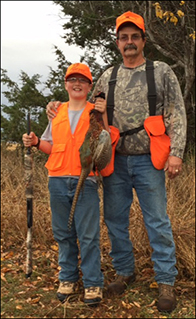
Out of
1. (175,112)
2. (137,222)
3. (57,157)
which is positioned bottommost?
(137,222)

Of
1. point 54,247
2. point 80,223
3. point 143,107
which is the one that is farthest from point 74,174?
point 54,247

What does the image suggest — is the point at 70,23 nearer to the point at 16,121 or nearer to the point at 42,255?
the point at 16,121

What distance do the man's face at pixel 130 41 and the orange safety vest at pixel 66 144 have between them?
2.18ft

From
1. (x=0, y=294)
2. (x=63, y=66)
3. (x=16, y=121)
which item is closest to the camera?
(x=0, y=294)

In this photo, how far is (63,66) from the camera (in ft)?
30.5

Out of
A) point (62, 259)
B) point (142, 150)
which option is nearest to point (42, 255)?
point (62, 259)

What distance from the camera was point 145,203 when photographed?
4.22m

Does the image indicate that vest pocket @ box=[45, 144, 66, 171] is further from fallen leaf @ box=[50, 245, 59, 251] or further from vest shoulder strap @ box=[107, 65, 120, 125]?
fallen leaf @ box=[50, 245, 59, 251]

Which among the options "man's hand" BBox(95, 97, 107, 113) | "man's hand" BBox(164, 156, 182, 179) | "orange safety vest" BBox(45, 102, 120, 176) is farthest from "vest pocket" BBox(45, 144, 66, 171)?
"man's hand" BBox(164, 156, 182, 179)

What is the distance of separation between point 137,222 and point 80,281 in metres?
1.07

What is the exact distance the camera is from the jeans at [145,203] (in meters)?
4.17

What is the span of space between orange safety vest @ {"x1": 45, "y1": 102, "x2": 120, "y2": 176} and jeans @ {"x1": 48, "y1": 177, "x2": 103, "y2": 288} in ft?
0.31

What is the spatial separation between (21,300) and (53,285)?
1.49 ft

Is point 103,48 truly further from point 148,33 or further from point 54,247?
point 54,247
